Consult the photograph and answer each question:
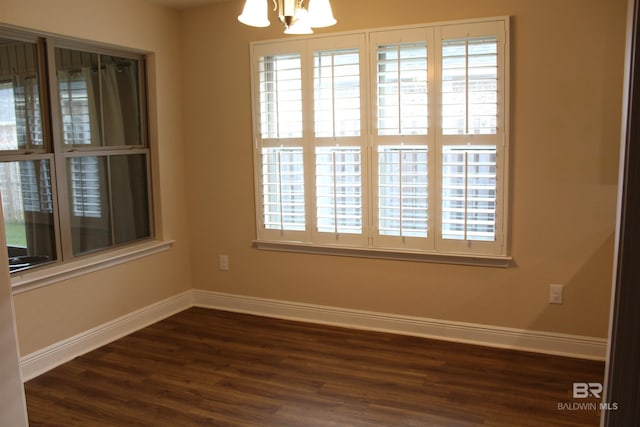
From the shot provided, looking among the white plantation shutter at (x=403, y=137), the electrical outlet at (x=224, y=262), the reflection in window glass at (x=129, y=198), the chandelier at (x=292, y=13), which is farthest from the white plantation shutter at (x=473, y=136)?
the reflection in window glass at (x=129, y=198)

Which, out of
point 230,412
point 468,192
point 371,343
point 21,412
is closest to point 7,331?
point 21,412

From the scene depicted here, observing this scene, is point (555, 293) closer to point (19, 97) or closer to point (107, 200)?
point (107, 200)

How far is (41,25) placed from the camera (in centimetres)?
328

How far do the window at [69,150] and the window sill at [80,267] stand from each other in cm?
7

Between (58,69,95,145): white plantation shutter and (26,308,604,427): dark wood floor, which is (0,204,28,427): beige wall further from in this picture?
(58,69,95,145): white plantation shutter

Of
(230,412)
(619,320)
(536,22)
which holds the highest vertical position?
(536,22)

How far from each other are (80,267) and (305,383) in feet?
5.49

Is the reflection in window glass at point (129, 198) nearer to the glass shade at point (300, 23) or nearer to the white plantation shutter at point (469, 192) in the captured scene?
the glass shade at point (300, 23)

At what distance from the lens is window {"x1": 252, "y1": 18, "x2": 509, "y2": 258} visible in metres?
3.47

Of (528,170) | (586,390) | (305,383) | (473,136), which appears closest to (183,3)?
(473,136)

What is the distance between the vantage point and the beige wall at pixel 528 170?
3.24 metres

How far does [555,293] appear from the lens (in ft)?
11.4

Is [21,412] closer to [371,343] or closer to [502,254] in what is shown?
[371,343]

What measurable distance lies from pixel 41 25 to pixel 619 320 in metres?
3.38
